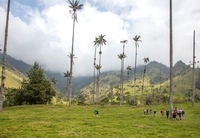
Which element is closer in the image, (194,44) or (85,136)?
(85,136)

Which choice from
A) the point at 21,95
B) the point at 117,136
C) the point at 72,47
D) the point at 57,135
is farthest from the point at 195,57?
the point at 21,95

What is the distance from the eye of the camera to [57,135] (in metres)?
19.2

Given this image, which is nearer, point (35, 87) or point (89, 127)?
point (89, 127)

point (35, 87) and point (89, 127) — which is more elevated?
point (35, 87)

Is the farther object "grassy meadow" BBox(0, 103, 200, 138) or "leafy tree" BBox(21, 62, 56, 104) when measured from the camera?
"leafy tree" BBox(21, 62, 56, 104)

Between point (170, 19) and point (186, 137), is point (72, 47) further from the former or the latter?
point (186, 137)

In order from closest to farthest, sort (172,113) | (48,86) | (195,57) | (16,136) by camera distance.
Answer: (16,136) → (172,113) → (195,57) → (48,86)

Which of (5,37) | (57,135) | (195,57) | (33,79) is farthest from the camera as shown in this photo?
(33,79)

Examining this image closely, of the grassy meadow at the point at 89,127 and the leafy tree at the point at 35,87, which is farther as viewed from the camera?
the leafy tree at the point at 35,87

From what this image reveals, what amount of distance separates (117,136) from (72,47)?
49882mm

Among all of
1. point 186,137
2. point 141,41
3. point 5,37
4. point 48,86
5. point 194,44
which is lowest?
point 186,137

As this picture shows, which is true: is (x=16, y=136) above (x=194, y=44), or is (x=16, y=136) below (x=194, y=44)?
below

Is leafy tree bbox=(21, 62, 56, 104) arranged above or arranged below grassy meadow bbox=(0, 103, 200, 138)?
above

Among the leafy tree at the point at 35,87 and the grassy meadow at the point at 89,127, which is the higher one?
the leafy tree at the point at 35,87
